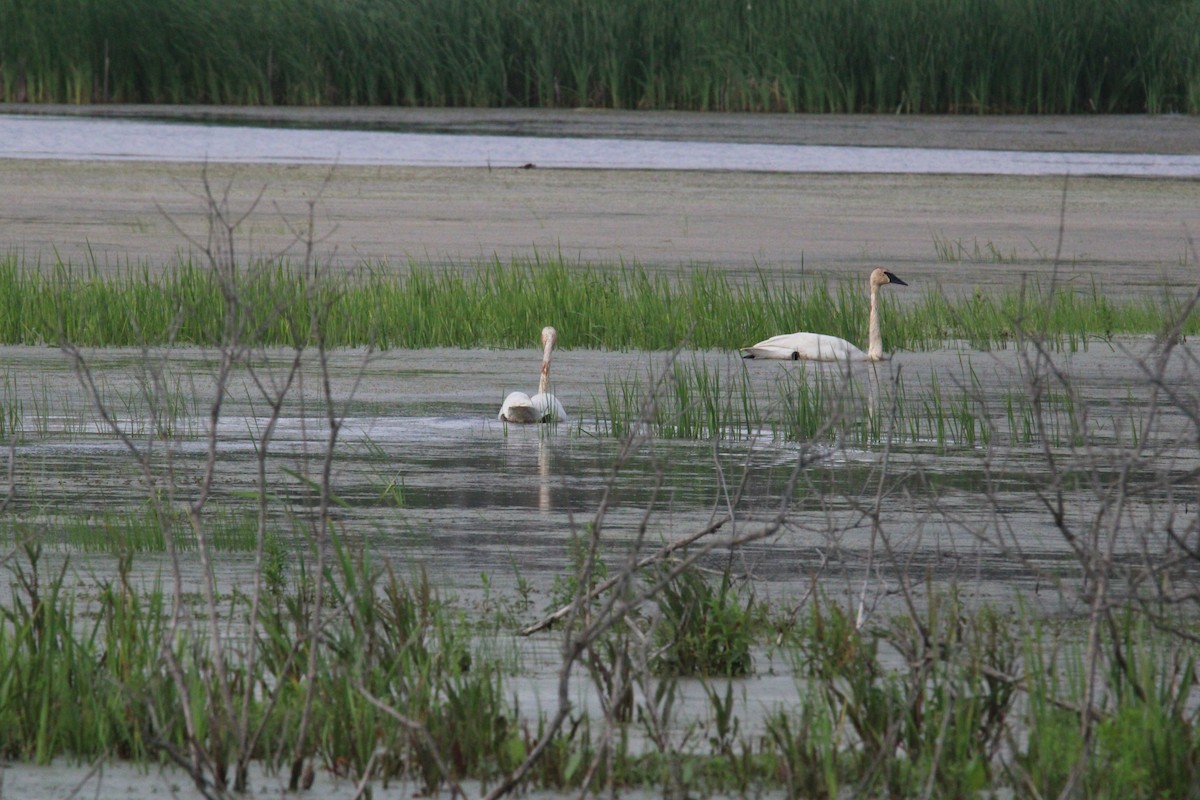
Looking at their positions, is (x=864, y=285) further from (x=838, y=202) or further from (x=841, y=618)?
(x=841, y=618)

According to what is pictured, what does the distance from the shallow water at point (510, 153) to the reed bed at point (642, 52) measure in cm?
278

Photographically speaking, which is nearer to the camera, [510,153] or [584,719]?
[584,719]

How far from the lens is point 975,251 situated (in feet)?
57.8

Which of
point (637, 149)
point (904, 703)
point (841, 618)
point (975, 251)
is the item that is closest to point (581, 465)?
point (841, 618)

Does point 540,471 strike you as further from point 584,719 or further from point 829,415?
point 584,719

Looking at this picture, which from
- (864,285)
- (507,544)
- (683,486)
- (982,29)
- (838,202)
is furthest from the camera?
(982,29)

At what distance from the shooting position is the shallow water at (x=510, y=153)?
25141 millimetres

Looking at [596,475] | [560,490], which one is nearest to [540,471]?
[596,475]

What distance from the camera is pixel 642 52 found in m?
31.6

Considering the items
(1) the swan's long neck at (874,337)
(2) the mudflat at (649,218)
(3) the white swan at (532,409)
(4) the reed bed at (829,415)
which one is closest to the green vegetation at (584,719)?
(4) the reed bed at (829,415)

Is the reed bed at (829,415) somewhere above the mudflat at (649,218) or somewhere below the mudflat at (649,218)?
below

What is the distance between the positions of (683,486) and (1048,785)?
3.80m

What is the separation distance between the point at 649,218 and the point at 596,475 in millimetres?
12097

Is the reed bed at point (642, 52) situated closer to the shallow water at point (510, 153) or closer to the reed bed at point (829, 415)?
the shallow water at point (510, 153)
